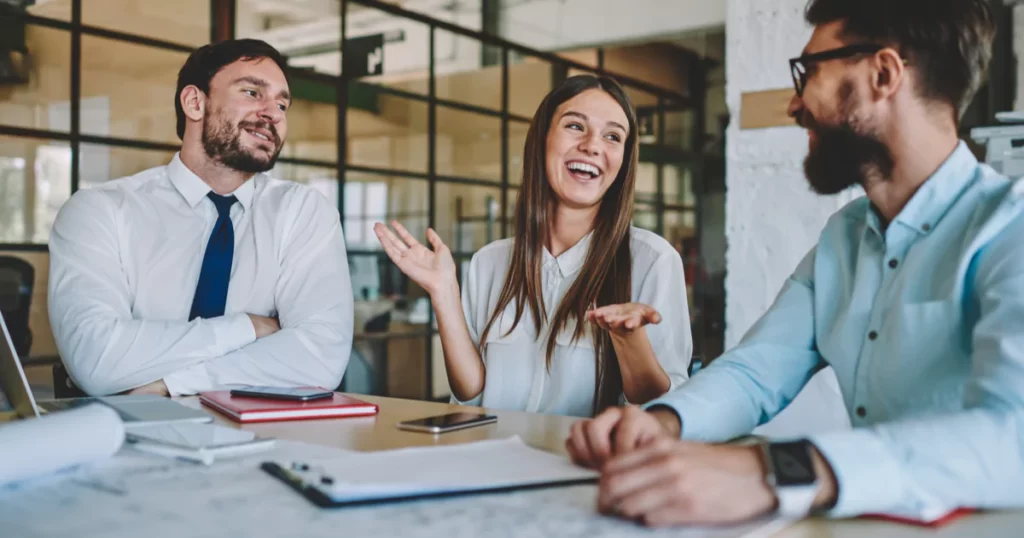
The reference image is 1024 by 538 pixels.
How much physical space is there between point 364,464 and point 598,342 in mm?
995

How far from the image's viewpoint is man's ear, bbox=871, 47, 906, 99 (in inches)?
47.8

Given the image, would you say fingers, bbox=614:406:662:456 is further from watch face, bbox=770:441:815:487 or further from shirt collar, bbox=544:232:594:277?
shirt collar, bbox=544:232:594:277

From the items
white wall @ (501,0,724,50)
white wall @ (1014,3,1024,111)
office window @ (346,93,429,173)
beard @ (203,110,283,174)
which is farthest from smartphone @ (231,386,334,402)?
white wall @ (501,0,724,50)

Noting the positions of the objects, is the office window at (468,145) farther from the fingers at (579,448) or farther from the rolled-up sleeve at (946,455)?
the rolled-up sleeve at (946,455)

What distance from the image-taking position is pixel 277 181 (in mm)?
2373

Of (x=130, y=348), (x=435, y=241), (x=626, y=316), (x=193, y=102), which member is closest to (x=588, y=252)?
(x=435, y=241)

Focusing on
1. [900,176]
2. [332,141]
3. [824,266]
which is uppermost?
[332,141]

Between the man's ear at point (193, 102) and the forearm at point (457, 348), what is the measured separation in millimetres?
915

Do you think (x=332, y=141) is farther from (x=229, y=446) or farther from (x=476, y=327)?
(x=229, y=446)

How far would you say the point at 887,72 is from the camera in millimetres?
1222

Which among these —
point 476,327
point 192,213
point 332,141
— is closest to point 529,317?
point 476,327

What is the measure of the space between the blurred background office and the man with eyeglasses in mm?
1639

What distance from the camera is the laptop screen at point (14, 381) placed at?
3.96 feet

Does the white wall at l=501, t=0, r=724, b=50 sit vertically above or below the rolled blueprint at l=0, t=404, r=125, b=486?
above
